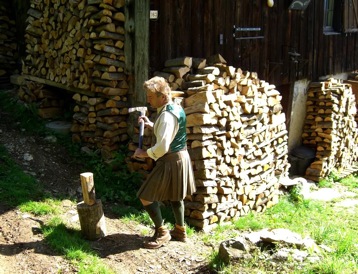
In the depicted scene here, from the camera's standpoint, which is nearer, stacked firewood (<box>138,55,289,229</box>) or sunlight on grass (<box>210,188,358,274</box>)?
sunlight on grass (<box>210,188,358,274</box>)

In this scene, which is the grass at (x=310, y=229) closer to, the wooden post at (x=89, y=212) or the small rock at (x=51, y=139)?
the wooden post at (x=89, y=212)

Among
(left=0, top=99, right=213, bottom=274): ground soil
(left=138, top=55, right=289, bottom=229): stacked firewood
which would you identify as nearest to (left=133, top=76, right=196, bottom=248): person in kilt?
(left=0, top=99, right=213, bottom=274): ground soil

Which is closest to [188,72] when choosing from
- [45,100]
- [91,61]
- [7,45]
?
[91,61]

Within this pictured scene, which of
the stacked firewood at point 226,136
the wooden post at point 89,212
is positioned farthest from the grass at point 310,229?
the wooden post at point 89,212

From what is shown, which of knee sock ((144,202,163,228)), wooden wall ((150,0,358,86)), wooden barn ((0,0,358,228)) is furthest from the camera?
wooden wall ((150,0,358,86))

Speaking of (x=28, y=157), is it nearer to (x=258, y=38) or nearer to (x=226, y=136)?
(x=226, y=136)

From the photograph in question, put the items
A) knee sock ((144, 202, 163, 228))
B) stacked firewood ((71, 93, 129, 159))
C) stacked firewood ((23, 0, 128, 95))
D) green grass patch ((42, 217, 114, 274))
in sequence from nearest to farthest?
green grass patch ((42, 217, 114, 274)) → knee sock ((144, 202, 163, 228)) → stacked firewood ((23, 0, 128, 95)) → stacked firewood ((71, 93, 129, 159))

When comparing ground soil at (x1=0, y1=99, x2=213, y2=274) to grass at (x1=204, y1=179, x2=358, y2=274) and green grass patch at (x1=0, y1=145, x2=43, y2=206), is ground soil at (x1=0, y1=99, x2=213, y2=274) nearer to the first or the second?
green grass patch at (x1=0, y1=145, x2=43, y2=206)

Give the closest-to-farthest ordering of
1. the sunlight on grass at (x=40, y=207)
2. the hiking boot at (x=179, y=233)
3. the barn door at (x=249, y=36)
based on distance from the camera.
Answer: the hiking boot at (x=179, y=233) → the sunlight on grass at (x=40, y=207) → the barn door at (x=249, y=36)

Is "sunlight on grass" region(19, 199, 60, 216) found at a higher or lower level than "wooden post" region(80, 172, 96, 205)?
lower

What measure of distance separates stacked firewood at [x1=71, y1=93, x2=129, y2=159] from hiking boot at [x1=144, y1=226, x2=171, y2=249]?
2.24 m

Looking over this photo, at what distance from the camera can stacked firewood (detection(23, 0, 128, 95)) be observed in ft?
23.5

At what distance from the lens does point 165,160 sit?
535cm

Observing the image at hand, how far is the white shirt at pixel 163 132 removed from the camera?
200 inches
